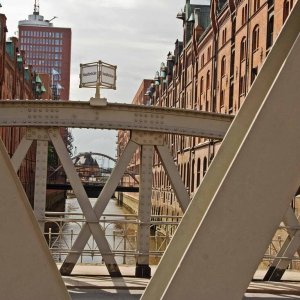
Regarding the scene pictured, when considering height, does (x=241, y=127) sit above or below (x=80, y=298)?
above

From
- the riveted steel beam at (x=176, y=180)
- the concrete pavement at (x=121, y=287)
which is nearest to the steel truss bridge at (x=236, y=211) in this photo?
the concrete pavement at (x=121, y=287)

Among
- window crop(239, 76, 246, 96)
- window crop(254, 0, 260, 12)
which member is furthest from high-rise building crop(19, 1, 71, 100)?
window crop(254, 0, 260, 12)

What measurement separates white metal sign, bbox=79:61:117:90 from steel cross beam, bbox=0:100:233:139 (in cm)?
39

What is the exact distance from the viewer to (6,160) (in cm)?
174

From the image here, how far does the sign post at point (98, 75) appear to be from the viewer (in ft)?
28.1

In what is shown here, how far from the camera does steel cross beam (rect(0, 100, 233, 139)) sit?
27.3ft

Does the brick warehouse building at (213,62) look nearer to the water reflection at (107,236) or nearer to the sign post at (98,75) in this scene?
the water reflection at (107,236)

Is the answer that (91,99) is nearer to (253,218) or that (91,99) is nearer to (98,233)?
(98,233)

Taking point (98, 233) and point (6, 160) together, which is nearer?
point (6, 160)

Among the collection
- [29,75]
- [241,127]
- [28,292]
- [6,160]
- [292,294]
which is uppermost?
[29,75]

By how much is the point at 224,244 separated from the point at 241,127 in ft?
1.72

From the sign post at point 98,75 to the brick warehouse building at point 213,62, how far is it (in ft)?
46.1

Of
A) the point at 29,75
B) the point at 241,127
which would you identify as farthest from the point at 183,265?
the point at 29,75

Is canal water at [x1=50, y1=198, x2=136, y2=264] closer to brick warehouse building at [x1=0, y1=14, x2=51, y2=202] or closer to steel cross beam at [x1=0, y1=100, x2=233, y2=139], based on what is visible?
steel cross beam at [x1=0, y1=100, x2=233, y2=139]
